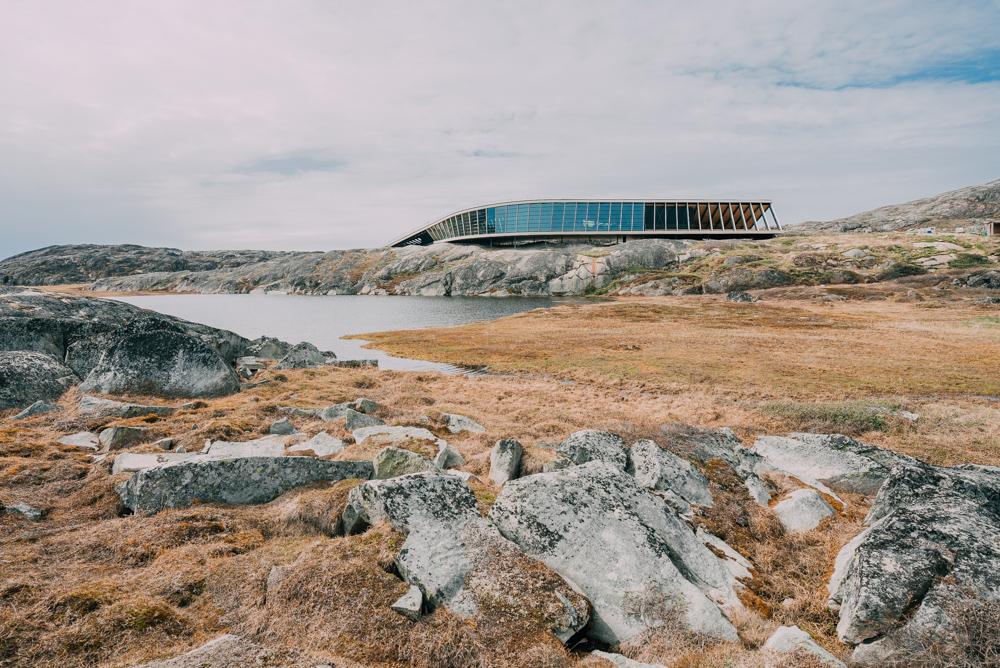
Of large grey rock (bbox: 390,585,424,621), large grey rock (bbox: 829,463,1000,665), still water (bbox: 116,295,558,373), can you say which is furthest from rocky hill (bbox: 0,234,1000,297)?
large grey rock (bbox: 390,585,424,621)

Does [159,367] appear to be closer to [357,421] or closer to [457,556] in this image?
[357,421]

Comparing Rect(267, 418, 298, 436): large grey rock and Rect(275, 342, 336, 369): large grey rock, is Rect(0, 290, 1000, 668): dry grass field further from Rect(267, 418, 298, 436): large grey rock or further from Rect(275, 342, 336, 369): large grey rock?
Rect(275, 342, 336, 369): large grey rock

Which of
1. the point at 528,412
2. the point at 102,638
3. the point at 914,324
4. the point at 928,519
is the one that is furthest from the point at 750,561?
the point at 914,324

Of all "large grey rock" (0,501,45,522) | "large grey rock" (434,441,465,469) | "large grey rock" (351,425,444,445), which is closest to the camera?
"large grey rock" (0,501,45,522)

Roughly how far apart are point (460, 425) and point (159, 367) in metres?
14.8

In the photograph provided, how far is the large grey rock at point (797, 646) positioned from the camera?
673 centimetres

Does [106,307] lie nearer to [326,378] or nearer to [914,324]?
[326,378]

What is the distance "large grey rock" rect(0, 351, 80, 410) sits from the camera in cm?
1916

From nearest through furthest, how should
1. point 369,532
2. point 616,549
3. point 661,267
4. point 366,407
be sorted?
1. point 616,549
2. point 369,532
3. point 366,407
4. point 661,267

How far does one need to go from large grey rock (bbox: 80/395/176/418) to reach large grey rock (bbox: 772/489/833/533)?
21.0 metres

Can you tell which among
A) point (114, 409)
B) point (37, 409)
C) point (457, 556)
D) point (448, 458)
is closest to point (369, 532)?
point (457, 556)

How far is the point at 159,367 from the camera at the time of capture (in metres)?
22.7

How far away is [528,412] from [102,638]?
19.2 m

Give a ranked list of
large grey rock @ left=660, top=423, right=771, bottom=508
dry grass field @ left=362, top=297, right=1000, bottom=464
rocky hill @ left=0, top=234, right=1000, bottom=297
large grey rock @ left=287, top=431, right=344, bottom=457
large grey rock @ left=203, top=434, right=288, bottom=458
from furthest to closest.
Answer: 1. rocky hill @ left=0, top=234, right=1000, bottom=297
2. dry grass field @ left=362, top=297, right=1000, bottom=464
3. large grey rock @ left=287, top=431, right=344, bottom=457
4. large grey rock @ left=660, top=423, right=771, bottom=508
5. large grey rock @ left=203, top=434, right=288, bottom=458
